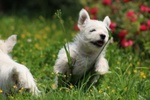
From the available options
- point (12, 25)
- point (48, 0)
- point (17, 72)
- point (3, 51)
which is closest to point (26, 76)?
point (17, 72)

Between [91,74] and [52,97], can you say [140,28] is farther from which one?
[52,97]

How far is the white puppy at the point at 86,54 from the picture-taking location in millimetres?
7156

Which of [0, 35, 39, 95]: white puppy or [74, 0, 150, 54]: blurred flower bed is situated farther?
[74, 0, 150, 54]: blurred flower bed

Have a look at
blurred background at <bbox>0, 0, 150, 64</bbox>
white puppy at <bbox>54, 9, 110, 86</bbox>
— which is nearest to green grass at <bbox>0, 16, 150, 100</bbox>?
white puppy at <bbox>54, 9, 110, 86</bbox>

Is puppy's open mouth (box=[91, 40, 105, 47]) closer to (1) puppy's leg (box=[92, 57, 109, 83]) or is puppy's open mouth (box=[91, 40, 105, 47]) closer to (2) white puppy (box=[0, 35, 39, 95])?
(1) puppy's leg (box=[92, 57, 109, 83])

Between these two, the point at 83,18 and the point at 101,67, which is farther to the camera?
the point at 83,18

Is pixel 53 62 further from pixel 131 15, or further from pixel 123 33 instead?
pixel 131 15

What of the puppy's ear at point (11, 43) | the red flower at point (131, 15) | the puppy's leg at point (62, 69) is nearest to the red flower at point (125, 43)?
the red flower at point (131, 15)

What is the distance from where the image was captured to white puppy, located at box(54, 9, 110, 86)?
7156 millimetres

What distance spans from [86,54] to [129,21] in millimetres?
3194

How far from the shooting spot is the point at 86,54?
24.3 ft

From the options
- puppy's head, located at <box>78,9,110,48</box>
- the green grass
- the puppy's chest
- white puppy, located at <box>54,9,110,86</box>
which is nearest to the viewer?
the green grass

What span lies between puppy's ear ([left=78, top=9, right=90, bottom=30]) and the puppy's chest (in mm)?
491

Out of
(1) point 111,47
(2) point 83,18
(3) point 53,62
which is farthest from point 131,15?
(2) point 83,18
